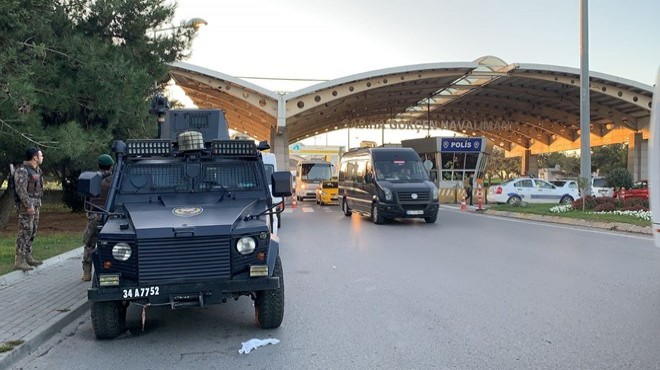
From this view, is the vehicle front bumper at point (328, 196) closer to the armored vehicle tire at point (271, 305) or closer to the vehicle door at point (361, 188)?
the vehicle door at point (361, 188)

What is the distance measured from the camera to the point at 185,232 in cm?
527

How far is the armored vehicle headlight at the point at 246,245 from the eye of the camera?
5430mm

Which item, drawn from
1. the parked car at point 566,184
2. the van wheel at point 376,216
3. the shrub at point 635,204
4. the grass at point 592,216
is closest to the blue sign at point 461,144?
the parked car at point 566,184

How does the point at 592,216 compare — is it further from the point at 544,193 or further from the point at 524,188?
the point at 544,193

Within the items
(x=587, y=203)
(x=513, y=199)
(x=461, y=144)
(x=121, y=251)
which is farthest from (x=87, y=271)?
(x=461, y=144)

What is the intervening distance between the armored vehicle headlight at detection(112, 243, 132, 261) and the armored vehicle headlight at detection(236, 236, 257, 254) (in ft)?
3.43

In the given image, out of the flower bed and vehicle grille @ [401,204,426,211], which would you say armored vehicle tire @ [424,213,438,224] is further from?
the flower bed

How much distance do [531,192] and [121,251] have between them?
2626 centimetres

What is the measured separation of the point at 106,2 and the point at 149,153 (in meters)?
8.67

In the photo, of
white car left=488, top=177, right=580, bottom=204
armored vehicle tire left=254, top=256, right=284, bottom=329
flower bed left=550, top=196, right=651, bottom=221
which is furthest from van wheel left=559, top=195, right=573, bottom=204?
armored vehicle tire left=254, top=256, right=284, bottom=329

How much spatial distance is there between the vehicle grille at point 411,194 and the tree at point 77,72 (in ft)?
25.3

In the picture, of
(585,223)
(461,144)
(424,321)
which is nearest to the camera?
(424,321)

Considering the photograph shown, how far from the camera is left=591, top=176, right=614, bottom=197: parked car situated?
93.1 feet

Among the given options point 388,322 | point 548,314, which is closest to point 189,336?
point 388,322
